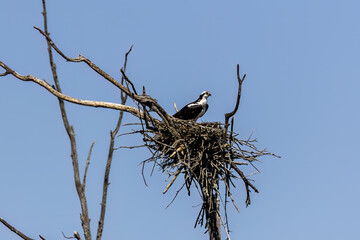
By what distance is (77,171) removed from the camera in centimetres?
473

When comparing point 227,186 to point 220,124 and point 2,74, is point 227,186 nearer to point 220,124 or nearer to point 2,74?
point 220,124

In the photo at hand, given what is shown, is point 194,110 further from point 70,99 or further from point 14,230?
point 14,230

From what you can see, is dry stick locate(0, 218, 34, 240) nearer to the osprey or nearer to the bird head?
the osprey

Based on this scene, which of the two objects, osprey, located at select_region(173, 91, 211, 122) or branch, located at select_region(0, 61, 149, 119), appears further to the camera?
osprey, located at select_region(173, 91, 211, 122)

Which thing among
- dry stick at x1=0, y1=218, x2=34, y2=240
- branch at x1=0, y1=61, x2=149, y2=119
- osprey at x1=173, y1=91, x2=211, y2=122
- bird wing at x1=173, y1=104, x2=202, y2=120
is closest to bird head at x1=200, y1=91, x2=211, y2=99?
osprey at x1=173, y1=91, x2=211, y2=122

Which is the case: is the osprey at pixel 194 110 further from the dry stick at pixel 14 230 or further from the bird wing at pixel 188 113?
the dry stick at pixel 14 230

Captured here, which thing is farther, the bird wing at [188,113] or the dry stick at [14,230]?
the bird wing at [188,113]

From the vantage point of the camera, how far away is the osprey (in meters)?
11.6

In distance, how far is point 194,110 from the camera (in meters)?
11.8

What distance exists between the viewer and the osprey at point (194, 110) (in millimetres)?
11593

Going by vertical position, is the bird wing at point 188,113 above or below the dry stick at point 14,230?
above

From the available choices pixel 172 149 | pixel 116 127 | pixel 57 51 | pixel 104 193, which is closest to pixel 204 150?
pixel 172 149

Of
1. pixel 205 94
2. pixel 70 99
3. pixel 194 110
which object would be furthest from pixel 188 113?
pixel 70 99

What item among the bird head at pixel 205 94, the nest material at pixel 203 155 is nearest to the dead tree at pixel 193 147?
the nest material at pixel 203 155
